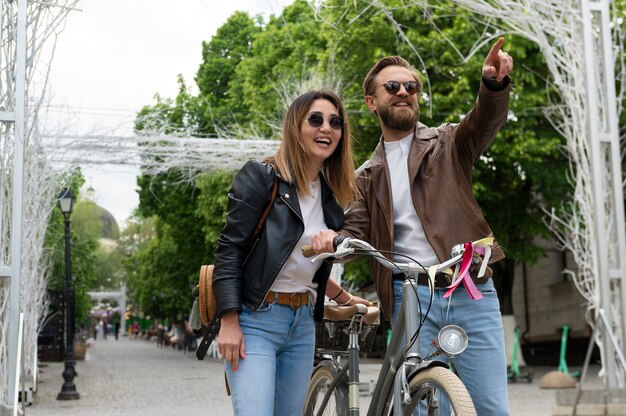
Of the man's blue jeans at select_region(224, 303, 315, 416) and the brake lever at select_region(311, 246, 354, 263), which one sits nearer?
the brake lever at select_region(311, 246, 354, 263)

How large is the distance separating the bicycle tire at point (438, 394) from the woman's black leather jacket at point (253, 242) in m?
0.71

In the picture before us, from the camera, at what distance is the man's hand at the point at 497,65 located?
13.3ft

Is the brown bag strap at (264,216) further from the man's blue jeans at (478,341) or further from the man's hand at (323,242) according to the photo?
the man's blue jeans at (478,341)

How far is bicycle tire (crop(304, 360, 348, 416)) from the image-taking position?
470 cm

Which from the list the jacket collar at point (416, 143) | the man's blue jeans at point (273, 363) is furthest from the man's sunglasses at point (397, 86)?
the man's blue jeans at point (273, 363)

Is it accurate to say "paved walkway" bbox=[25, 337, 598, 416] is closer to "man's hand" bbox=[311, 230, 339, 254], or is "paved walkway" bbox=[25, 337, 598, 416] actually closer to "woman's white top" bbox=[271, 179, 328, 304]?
"woman's white top" bbox=[271, 179, 328, 304]

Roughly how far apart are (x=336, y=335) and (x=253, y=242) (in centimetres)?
115

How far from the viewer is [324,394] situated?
4.95 metres

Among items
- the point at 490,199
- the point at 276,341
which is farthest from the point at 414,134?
the point at 490,199

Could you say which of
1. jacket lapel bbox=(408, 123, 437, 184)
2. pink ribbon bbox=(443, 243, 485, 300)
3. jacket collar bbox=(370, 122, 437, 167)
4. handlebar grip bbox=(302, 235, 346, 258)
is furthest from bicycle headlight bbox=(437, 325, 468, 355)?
jacket collar bbox=(370, 122, 437, 167)

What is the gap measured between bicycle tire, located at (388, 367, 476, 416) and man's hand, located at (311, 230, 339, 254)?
0.60m

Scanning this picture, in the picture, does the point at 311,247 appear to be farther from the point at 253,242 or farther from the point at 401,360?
the point at 401,360

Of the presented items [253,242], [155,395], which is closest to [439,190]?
[253,242]

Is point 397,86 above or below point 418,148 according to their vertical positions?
above
